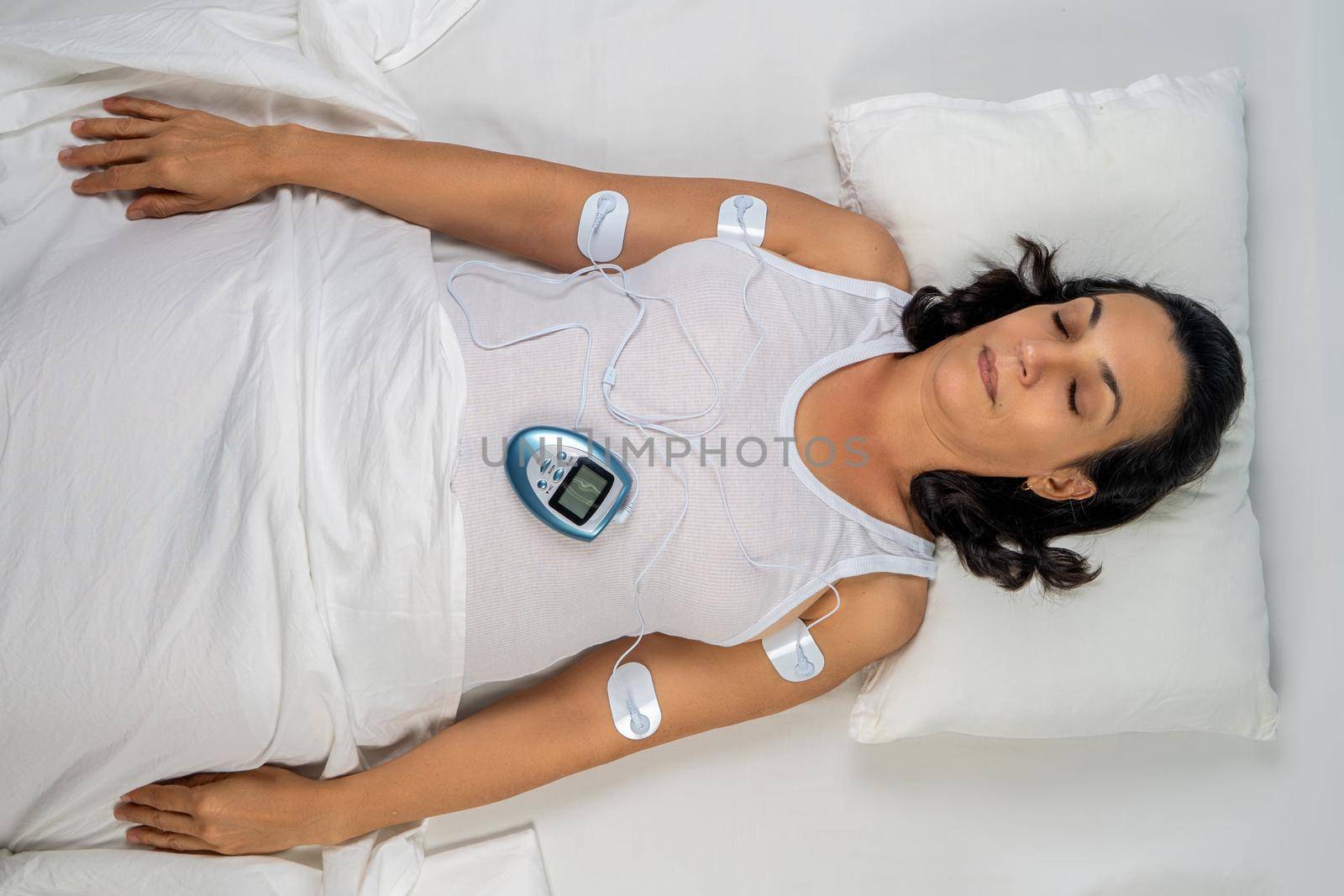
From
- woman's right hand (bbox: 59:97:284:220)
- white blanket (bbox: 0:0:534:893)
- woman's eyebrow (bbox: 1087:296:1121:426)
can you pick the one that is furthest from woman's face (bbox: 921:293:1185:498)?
woman's right hand (bbox: 59:97:284:220)

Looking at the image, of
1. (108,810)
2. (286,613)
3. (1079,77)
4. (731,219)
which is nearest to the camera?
(286,613)

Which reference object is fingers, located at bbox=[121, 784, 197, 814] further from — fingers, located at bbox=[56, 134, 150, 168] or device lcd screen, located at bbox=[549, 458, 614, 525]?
fingers, located at bbox=[56, 134, 150, 168]

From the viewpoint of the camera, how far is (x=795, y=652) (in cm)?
136

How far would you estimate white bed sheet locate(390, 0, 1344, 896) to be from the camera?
1.55 metres

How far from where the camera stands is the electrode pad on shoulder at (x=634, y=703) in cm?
135

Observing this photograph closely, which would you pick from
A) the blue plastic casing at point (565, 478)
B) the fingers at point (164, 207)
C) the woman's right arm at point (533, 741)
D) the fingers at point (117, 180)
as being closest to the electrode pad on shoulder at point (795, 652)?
the woman's right arm at point (533, 741)

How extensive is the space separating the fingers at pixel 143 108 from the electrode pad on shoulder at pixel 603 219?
596mm

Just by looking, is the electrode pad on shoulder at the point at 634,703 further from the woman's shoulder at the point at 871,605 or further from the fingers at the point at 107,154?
the fingers at the point at 107,154

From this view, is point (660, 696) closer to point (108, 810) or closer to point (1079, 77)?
point (108, 810)

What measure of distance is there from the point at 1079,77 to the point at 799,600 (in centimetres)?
109

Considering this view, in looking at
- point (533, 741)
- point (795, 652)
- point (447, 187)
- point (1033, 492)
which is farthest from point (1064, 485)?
point (447, 187)

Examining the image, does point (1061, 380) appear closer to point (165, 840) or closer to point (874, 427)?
point (874, 427)

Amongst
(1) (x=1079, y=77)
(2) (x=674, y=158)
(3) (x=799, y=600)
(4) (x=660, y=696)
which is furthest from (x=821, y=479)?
(1) (x=1079, y=77)

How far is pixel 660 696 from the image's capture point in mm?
1360
